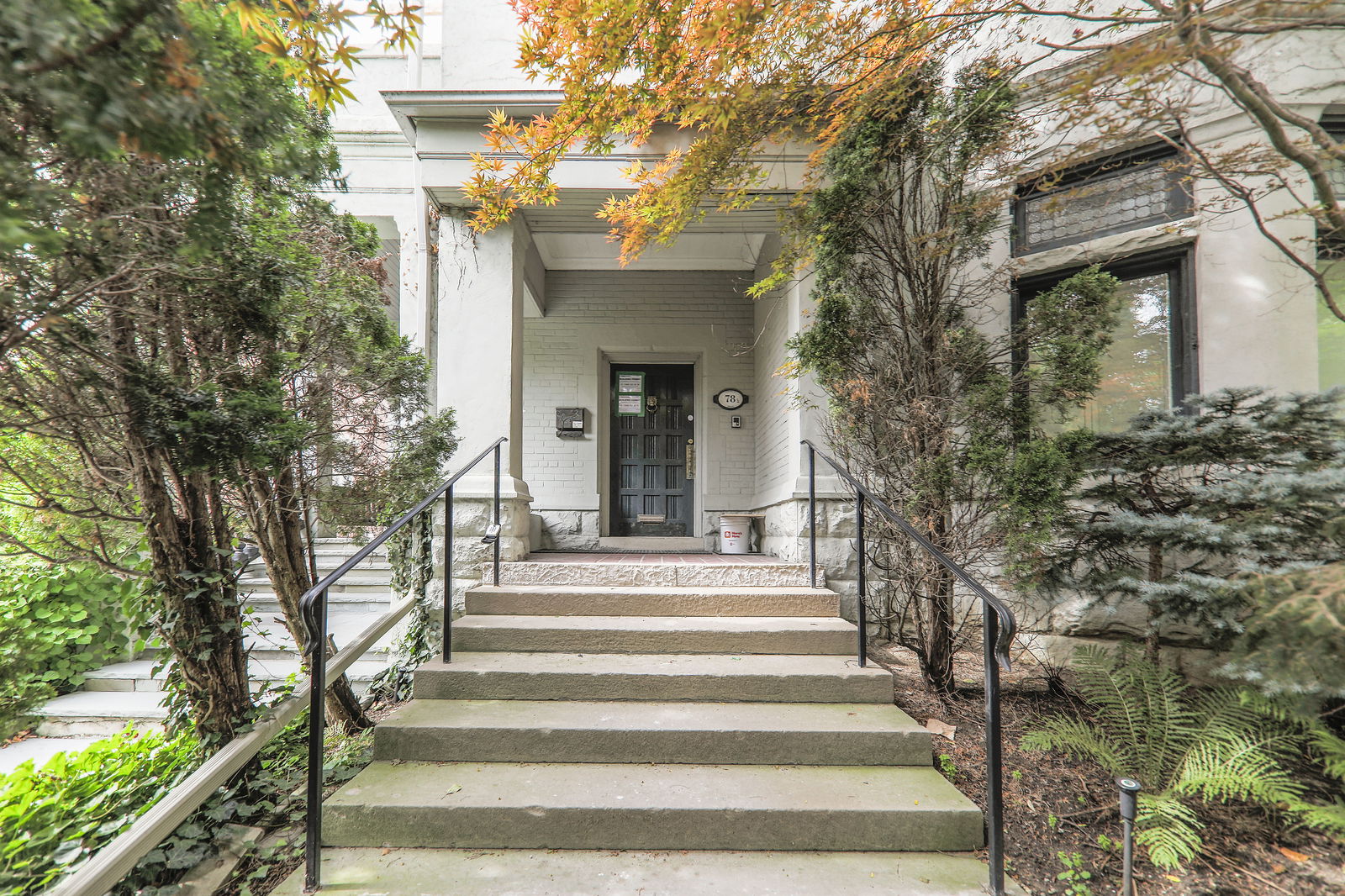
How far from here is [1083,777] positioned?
7.95ft

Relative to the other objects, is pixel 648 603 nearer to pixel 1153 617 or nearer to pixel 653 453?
pixel 1153 617

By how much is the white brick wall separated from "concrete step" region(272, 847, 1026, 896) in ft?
12.6

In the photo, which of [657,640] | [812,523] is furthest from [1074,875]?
[812,523]

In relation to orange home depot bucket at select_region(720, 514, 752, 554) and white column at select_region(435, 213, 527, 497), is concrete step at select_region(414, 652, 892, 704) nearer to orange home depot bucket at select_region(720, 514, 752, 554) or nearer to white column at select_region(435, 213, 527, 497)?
white column at select_region(435, 213, 527, 497)

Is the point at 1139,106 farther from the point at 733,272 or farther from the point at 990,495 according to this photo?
the point at 733,272

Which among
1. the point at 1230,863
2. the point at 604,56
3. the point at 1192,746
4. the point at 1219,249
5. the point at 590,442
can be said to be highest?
the point at 604,56

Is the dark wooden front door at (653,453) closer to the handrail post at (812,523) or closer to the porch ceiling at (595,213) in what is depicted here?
the porch ceiling at (595,213)

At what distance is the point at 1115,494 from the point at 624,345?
427 centimetres

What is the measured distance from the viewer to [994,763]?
1977 mm

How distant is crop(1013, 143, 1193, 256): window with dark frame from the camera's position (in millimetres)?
3318

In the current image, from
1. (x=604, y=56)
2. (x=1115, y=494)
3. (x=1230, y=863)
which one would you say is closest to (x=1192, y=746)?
(x=1230, y=863)

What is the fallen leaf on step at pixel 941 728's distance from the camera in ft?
8.87

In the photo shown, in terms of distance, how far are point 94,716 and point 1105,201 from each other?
675cm

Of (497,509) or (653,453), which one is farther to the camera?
(653,453)
